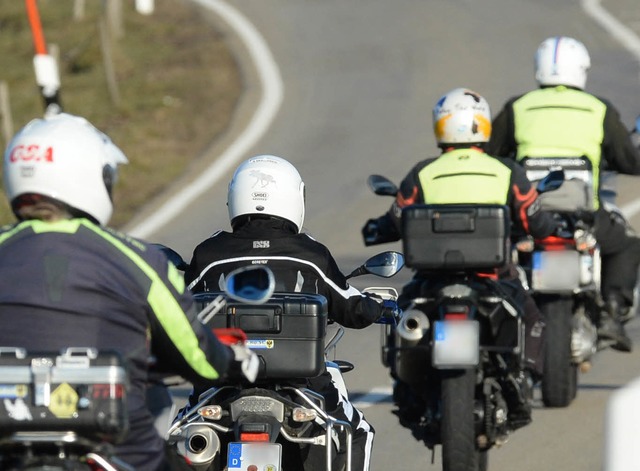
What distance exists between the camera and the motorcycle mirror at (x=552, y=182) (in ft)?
30.0

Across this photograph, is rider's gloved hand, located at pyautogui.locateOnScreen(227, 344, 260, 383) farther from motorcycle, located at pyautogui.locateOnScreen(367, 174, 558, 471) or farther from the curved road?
the curved road

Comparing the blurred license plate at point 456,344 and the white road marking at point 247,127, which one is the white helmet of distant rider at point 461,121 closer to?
the blurred license plate at point 456,344

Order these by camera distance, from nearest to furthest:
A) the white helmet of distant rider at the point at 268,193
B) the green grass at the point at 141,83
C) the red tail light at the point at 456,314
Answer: the white helmet of distant rider at the point at 268,193 < the red tail light at the point at 456,314 < the green grass at the point at 141,83

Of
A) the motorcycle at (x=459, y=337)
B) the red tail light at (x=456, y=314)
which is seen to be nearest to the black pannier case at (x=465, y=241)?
the motorcycle at (x=459, y=337)

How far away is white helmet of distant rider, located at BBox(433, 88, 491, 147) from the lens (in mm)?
9164

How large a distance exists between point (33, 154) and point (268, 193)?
2.54m

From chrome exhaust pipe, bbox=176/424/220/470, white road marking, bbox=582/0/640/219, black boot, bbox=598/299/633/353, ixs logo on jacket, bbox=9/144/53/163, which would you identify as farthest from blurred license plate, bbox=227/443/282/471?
white road marking, bbox=582/0/640/219

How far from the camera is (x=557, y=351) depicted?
392 inches

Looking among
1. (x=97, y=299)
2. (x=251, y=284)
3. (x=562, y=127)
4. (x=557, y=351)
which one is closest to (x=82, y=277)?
(x=97, y=299)

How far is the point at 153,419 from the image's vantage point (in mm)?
5031

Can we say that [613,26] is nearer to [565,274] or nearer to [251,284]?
[565,274]

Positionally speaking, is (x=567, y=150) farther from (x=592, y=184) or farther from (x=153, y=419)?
(x=153, y=419)

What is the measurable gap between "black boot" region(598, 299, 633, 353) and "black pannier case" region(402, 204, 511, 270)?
258cm

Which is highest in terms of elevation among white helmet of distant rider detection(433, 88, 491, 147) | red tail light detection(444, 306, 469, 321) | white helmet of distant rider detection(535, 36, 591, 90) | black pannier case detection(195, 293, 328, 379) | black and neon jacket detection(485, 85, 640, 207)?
white helmet of distant rider detection(535, 36, 591, 90)
